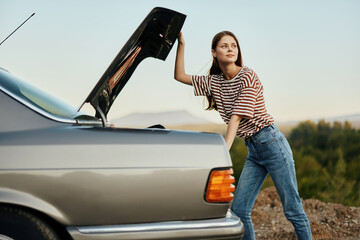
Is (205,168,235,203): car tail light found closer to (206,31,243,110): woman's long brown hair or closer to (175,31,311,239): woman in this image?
(175,31,311,239): woman

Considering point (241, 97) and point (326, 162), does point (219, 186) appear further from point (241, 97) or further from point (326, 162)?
point (326, 162)

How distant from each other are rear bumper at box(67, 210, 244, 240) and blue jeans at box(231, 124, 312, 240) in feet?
2.51

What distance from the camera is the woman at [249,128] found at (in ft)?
9.25

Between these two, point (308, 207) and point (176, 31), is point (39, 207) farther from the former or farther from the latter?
point (308, 207)

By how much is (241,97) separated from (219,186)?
794 millimetres

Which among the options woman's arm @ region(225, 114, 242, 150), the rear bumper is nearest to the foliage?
woman's arm @ region(225, 114, 242, 150)

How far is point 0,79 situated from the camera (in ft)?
7.77

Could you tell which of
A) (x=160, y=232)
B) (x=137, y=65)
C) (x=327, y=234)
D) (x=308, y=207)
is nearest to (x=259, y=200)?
(x=308, y=207)

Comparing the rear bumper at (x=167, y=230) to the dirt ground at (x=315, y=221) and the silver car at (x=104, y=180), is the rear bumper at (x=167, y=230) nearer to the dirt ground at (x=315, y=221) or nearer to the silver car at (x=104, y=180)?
the silver car at (x=104, y=180)

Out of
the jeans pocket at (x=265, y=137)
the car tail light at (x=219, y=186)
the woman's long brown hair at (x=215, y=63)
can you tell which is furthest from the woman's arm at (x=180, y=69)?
the car tail light at (x=219, y=186)

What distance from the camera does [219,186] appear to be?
2242mm

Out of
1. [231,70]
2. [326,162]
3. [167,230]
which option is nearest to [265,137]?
[231,70]

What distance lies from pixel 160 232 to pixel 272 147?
1138mm

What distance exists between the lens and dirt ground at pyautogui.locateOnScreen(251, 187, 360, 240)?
15.8 ft
